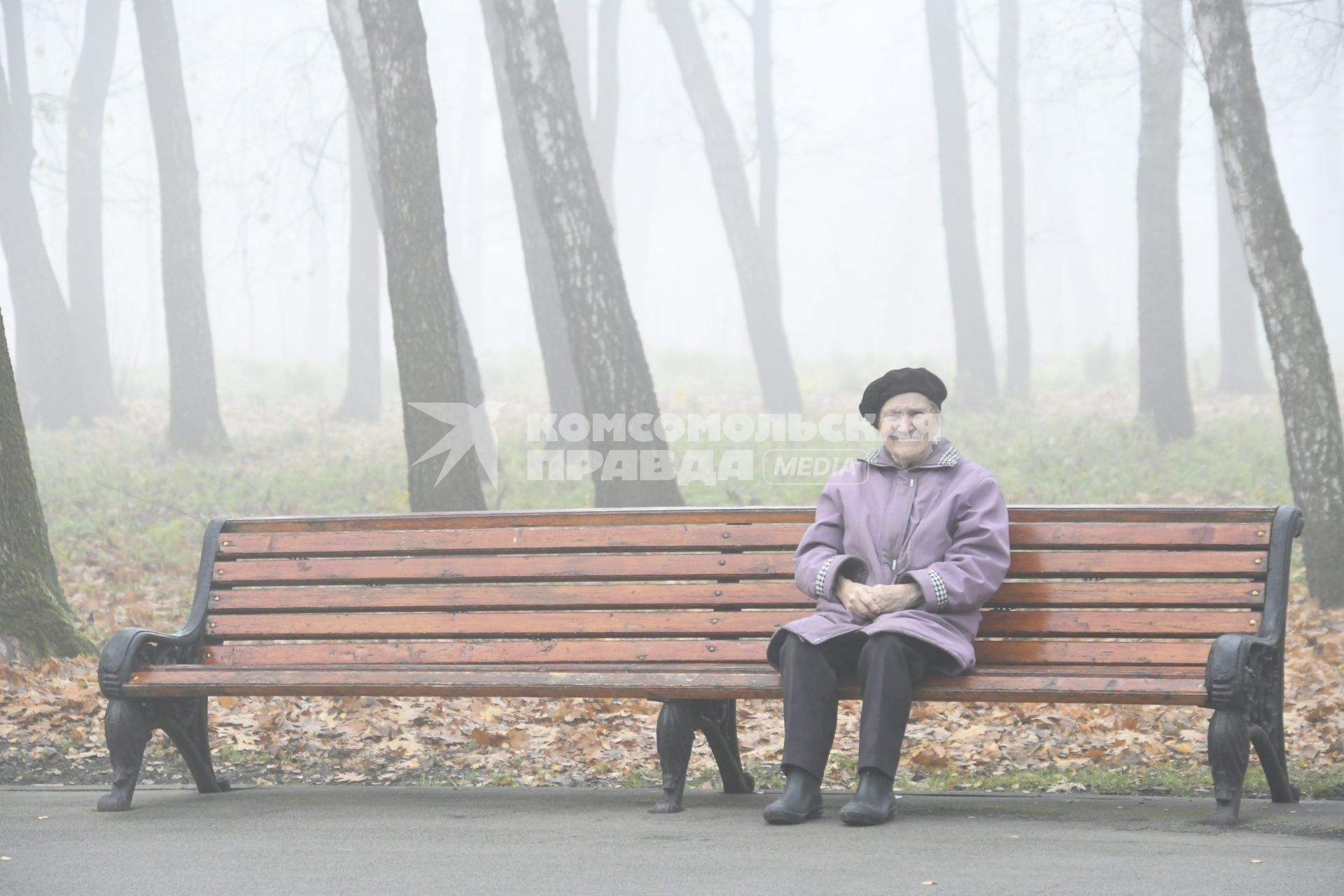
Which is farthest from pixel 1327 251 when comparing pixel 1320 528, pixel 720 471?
pixel 1320 528

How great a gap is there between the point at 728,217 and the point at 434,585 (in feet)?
50.6

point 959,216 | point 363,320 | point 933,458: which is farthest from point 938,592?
point 363,320

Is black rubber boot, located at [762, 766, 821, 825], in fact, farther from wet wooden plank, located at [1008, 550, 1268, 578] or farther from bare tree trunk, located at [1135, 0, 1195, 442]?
bare tree trunk, located at [1135, 0, 1195, 442]

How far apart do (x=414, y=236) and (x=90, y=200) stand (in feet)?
53.3

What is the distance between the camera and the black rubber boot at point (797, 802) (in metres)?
4.58

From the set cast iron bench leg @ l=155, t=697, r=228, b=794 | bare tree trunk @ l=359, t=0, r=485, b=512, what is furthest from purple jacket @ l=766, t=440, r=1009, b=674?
bare tree trunk @ l=359, t=0, r=485, b=512

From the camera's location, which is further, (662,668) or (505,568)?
(505,568)

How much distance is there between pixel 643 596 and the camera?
5.39 m

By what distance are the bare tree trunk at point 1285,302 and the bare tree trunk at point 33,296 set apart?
16025 mm

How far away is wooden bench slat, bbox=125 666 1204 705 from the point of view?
447 centimetres

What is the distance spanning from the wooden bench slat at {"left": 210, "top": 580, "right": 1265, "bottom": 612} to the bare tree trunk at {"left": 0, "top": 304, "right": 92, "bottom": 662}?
203cm

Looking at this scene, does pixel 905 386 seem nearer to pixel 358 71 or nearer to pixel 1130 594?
pixel 1130 594

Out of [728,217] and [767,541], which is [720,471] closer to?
[728,217]

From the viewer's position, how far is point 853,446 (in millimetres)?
17031
